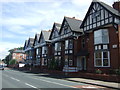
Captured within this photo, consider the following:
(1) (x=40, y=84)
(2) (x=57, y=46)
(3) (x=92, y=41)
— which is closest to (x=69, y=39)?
(2) (x=57, y=46)

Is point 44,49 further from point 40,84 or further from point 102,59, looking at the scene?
point 40,84

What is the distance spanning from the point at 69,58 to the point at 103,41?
10.2 meters

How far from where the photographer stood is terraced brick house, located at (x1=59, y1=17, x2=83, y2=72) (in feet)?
100

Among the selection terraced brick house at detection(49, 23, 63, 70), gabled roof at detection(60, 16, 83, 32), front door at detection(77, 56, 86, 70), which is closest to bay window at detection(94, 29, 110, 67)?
front door at detection(77, 56, 86, 70)

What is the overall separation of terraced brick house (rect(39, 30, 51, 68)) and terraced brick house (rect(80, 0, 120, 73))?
1782 cm

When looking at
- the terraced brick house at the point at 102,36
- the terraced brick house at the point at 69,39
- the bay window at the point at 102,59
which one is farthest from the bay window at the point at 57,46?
the bay window at the point at 102,59

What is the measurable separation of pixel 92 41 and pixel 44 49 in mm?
21179

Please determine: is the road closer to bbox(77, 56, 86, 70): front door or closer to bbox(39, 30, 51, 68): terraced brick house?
bbox(77, 56, 86, 70): front door

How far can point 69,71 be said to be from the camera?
81.8 feet

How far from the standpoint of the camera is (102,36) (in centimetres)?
2328

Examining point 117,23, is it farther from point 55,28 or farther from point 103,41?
point 55,28

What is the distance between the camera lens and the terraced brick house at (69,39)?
3055 cm

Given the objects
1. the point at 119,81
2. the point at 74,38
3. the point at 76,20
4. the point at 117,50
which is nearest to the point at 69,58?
the point at 74,38

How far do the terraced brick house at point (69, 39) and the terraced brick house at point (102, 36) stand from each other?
394 centimetres
